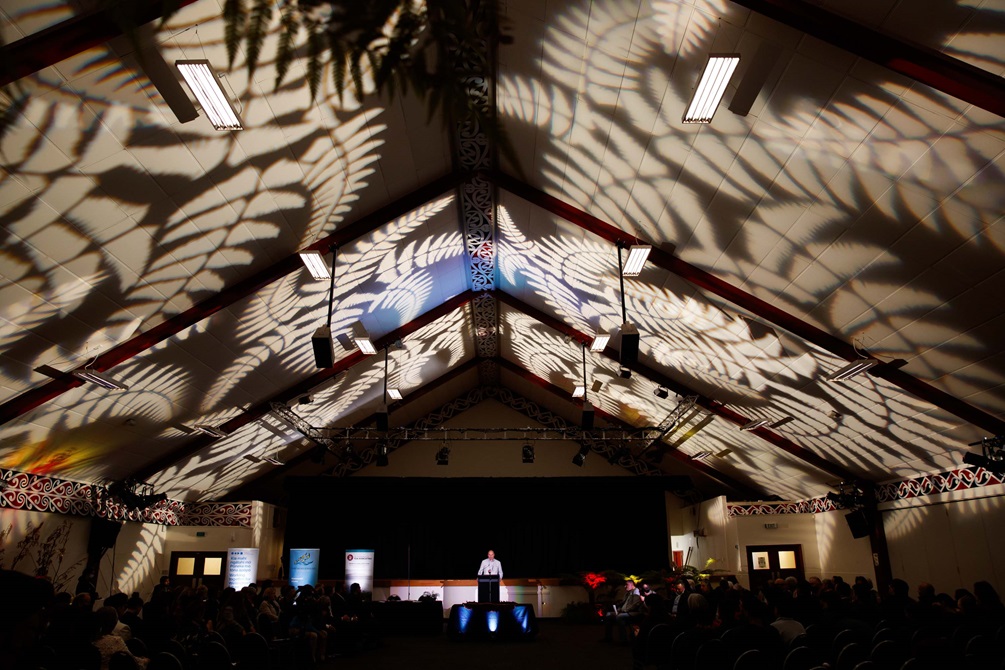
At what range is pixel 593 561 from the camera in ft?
53.8

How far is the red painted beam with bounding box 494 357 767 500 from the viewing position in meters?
15.0

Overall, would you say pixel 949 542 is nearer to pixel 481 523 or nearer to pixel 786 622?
pixel 786 622

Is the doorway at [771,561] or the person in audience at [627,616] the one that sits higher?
the doorway at [771,561]

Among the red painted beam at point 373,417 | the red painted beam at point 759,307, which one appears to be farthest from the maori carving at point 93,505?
the red painted beam at point 759,307

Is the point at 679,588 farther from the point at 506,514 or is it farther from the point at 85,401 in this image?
the point at 85,401

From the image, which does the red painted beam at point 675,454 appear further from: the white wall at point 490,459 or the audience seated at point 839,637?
the audience seated at point 839,637

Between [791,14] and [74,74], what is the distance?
485 cm

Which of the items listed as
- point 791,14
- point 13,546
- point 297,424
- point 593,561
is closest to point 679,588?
point 593,561

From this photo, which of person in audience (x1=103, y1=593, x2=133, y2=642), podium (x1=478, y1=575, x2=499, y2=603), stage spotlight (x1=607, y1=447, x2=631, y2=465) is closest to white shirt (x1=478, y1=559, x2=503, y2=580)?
podium (x1=478, y1=575, x2=499, y2=603)

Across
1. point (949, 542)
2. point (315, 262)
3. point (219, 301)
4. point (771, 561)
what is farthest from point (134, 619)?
point (771, 561)

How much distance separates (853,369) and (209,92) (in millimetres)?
6972

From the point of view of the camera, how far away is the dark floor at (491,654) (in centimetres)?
866

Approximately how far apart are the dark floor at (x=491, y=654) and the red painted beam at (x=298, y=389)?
432cm

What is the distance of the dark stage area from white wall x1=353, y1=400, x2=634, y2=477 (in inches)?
12.6
